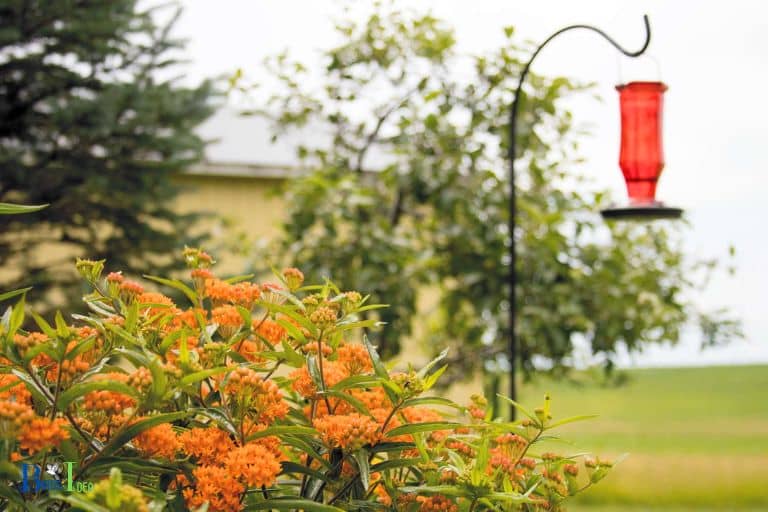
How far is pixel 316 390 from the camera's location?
1.41 meters

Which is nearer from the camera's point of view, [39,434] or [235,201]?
[39,434]

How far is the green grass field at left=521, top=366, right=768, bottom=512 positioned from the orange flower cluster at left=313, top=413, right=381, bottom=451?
193 cm

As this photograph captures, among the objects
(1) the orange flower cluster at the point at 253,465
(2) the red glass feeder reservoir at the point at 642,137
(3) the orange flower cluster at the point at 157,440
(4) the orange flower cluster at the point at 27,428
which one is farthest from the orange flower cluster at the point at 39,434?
(2) the red glass feeder reservoir at the point at 642,137

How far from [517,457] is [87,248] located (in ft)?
16.1

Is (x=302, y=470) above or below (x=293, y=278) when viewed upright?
below

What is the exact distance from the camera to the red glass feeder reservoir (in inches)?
109

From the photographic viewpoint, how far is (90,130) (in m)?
5.62

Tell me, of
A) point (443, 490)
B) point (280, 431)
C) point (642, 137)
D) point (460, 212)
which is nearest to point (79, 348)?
point (280, 431)

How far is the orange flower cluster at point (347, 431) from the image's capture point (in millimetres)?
1304

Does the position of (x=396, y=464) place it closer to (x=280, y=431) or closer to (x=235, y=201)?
(x=280, y=431)

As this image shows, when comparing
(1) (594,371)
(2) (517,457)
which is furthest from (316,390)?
(1) (594,371)

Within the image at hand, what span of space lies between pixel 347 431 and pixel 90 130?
15.6ft

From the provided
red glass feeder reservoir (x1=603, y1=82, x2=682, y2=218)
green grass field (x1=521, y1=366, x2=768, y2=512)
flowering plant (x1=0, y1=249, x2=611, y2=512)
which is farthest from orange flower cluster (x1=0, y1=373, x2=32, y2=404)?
green grass field (x1=521, y1=366, x2=768, y2=512)

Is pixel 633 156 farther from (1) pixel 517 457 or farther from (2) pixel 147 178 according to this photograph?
(2) pixel 147 178
